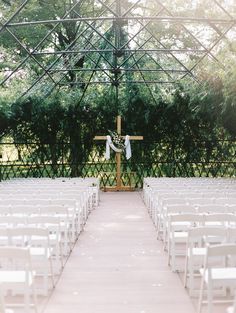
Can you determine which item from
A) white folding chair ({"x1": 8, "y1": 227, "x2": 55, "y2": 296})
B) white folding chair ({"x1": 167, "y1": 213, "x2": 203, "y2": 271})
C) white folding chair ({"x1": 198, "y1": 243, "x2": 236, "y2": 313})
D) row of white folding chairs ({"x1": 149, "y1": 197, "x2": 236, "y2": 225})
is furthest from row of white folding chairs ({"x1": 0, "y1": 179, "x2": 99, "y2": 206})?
white folding chair ({"x1": 198, "y1": 243, "x2": 236, "y2": 313})

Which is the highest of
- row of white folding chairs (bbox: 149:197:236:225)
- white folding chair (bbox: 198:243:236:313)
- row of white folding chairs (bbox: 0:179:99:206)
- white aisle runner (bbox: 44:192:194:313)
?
row of white folding chairs (bbox: 0:179:99:206)

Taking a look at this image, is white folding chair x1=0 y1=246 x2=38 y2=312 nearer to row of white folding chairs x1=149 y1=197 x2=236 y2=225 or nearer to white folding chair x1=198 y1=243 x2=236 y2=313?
white folding chair x1=198 y1=243 x2=236 y2=313

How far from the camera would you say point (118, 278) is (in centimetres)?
618

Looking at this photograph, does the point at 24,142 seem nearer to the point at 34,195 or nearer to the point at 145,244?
the point at 34,195

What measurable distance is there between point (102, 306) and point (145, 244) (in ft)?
11.0

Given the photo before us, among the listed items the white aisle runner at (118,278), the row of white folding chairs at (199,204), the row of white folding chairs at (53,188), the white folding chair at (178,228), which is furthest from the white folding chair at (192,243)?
the row of white folding chairs at (53,188)

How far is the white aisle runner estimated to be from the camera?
5.15 metres

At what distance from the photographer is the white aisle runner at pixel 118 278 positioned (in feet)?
16.9

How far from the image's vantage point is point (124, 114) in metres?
19.9

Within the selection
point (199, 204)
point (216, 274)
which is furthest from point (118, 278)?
point (199, 204)

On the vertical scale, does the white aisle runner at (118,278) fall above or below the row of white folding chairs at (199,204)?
below

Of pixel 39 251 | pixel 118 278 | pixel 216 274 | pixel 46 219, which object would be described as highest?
pixel 46 219

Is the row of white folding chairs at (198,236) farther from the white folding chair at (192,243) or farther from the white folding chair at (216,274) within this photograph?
the white folding chair at (216,274)

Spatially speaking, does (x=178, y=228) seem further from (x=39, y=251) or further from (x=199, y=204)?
(x=39, y=251)
